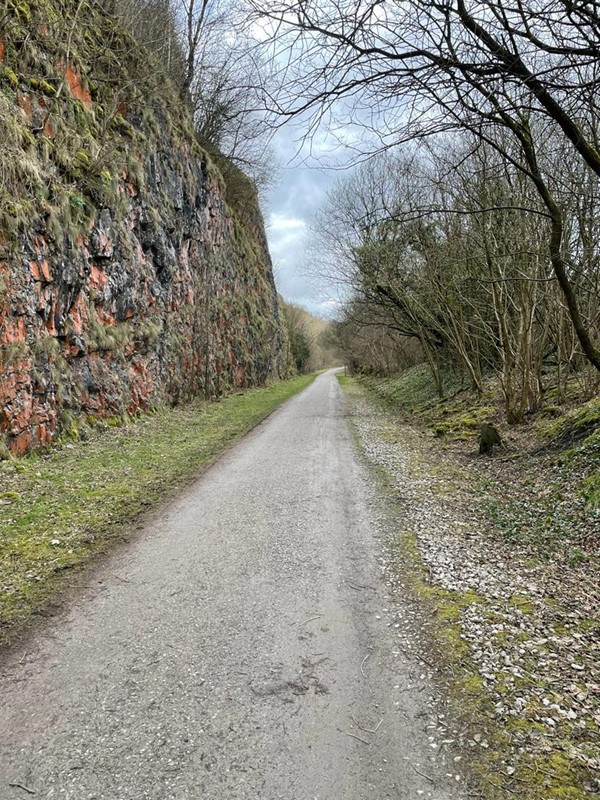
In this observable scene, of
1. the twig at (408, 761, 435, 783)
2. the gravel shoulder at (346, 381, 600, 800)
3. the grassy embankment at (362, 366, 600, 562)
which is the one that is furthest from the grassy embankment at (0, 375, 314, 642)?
the grassy embankment at (362, 366, 600, 562)

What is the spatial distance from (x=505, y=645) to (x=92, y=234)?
42.6ft

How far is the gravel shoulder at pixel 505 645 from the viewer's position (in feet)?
8.37

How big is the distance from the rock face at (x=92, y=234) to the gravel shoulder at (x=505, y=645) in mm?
7856

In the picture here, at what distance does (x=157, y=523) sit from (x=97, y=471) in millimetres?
2888

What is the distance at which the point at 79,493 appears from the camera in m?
7.13

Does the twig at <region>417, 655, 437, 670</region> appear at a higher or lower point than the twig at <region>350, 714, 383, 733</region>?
lower

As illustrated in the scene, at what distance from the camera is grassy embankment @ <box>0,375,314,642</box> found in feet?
15.1

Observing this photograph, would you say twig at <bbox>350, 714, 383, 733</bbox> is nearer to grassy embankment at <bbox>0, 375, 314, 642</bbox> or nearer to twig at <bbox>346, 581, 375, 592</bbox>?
twig at <bbox>346, 581, 375, 592</bbox>

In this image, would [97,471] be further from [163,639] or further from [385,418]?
[385,418]

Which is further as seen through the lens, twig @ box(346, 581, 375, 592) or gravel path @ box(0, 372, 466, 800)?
twig @ box(346, 581, 375, 592)

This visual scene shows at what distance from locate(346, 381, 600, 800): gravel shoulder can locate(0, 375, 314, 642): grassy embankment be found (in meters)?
3.42

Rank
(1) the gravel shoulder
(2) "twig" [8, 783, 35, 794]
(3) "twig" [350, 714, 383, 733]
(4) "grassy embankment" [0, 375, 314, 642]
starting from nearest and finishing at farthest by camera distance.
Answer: (2) "twig" [8, 783, 35, 794] < (1) the gravel shoulder < (3) "twig" [350, 714, 383, 733] < (4) "grassy embankment" [0, 375, 314, 642]

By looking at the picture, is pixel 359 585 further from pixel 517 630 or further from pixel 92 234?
pixel 92 234

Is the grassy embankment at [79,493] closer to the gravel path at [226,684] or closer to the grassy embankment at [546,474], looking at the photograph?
the gravel path at [226,684]
